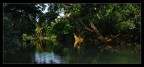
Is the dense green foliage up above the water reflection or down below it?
above

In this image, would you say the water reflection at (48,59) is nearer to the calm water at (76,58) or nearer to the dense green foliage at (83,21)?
the calm water at (76,58)

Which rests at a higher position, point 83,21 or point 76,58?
point 83,21

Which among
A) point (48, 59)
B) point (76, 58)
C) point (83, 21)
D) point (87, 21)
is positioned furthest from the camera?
point (83, 21)

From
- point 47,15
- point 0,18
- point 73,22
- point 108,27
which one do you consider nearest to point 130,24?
point 108,27

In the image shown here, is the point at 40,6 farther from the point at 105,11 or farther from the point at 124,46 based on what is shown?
the point at 124,46

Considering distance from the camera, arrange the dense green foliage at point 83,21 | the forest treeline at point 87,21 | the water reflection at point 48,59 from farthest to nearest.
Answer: the forest treeline at point 87,21 < the dense green foliage at point 83,21 < the water reflection at point 48,59

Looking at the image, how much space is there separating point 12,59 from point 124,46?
16.9 feet

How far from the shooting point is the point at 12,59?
28.3 feet

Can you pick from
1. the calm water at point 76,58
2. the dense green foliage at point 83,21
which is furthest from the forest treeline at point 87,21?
the calm water at point 76,58

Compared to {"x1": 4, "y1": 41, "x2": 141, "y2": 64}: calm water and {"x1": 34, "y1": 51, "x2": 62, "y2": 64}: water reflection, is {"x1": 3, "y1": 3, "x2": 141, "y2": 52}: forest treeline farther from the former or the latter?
{"x1": 34, "y1": 51, "x2": 62, "y2": 64}: water reflection

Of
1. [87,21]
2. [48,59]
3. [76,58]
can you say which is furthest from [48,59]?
[87,21]

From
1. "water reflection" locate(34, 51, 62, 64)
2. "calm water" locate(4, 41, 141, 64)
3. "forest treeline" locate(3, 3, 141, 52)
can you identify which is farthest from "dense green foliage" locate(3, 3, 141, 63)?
"water reflection" locate(34, 51, 62, 64)

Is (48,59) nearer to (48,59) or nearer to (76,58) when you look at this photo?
(48,59)

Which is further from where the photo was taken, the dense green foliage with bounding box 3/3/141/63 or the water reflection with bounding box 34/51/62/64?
the dense green foliage with bounding box 3/3/141/63
